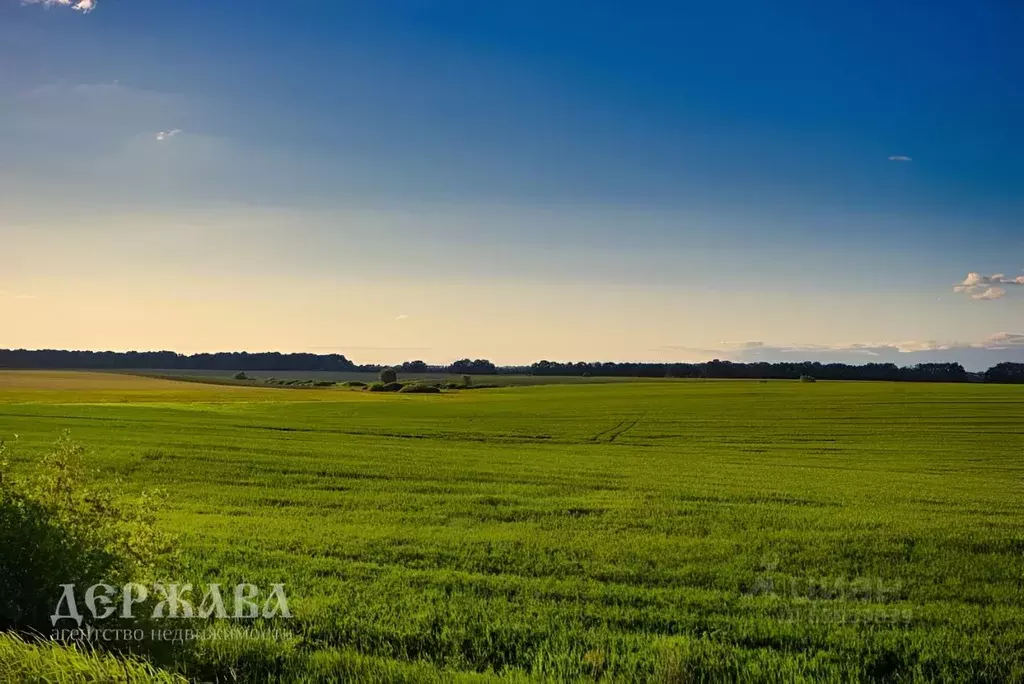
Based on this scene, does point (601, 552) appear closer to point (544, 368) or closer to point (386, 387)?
point (386, 387)

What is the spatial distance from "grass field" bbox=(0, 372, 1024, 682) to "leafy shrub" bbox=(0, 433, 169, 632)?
6.69ft

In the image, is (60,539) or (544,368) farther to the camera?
(544,368)

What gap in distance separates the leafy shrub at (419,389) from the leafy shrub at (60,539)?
94350mm

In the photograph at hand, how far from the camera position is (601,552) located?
15.0 meters

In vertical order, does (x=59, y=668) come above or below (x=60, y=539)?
below

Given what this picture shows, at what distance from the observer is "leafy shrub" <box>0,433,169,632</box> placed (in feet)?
30.4

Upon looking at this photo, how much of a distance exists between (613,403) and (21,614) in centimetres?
6451

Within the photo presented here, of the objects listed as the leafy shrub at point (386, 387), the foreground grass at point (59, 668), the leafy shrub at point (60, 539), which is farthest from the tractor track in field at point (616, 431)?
the leafy shrub at point (386, 387)

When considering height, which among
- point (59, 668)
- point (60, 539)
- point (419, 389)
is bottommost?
point (419, 389)

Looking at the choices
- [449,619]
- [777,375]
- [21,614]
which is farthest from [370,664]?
[777,375]

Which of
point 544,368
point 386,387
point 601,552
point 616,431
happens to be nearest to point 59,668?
point 601,552

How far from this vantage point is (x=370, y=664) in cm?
869

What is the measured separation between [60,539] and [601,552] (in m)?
9.63

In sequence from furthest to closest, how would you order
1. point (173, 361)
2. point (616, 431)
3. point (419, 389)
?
point (173, 361) < point (419, 389) < point (616, 431)
